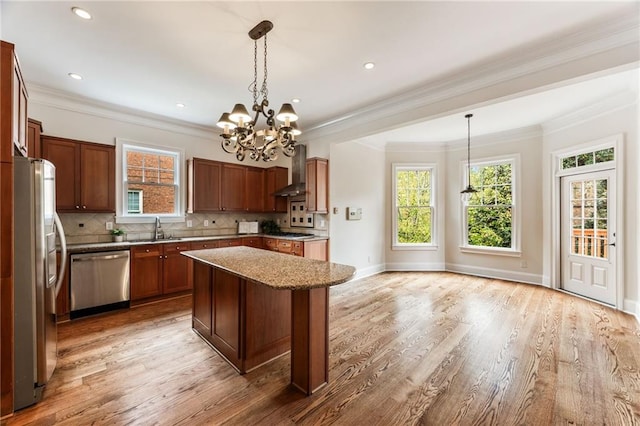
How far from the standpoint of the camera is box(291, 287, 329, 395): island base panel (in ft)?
6.64

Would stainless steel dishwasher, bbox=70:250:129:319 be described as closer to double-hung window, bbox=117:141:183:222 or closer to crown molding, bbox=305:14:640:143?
double-hung window, bbox=117:141:183:222

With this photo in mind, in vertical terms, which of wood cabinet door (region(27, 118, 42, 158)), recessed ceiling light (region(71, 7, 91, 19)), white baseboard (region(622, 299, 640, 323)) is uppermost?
recessed ceiling light (region(71, 7, 91, 19))

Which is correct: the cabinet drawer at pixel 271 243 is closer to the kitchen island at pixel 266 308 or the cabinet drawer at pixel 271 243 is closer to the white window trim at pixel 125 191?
the white window trim at pixel 125 191

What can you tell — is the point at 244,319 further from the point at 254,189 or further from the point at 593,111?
the point at 593,111

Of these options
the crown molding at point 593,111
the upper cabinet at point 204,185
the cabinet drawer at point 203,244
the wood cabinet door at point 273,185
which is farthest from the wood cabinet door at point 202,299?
the crown molding at point 593,111

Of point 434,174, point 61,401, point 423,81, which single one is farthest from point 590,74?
point 61,401

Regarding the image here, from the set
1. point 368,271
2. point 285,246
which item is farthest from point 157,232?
point 368,271

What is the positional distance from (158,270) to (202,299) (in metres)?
1.67

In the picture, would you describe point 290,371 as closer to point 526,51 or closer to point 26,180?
point 26,180

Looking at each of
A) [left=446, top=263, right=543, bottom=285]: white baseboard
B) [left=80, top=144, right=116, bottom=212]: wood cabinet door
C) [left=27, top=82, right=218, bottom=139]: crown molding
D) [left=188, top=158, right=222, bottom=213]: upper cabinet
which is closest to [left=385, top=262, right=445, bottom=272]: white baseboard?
[left=446, top=263, right=543, bottom=285]: white baseboard

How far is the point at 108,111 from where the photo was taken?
4176 mm

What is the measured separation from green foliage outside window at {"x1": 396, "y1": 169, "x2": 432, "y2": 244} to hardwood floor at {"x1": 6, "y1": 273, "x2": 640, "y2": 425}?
269 centimetres

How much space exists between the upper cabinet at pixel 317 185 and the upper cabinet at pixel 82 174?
118 inches

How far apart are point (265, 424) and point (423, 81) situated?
3.74 m
